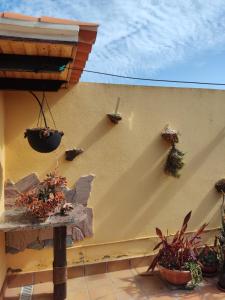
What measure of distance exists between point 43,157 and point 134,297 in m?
2.24

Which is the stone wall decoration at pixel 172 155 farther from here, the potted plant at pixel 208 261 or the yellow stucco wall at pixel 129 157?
the potted plant at pixel 208 261

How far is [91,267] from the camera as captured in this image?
15.0ft

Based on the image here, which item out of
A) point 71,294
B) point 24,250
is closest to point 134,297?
point 71,294

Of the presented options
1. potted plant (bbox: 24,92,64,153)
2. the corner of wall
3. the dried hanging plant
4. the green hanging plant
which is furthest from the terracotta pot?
potted plant (bbox: 24,92,64,153)

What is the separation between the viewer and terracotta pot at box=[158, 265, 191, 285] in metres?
4.13

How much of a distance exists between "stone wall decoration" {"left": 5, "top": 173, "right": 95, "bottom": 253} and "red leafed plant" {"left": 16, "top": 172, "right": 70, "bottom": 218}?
24cm

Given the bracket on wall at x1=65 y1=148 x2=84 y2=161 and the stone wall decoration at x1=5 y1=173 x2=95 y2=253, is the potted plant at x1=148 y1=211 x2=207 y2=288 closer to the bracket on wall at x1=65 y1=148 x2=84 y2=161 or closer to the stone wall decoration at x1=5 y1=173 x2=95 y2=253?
the stone wall decoration at x1=5 y1=173 x2=95 y2=253

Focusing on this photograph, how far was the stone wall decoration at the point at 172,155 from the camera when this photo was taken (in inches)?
192

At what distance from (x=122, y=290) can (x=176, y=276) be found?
29.6 inches

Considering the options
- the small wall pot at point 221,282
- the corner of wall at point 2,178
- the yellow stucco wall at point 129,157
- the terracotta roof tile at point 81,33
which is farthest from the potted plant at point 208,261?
the terracotta roof tile at point 81,33

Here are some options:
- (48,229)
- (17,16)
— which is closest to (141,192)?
(48,229)

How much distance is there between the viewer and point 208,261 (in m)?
4.60

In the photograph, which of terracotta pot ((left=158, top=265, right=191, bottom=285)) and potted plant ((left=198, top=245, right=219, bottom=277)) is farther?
potted plant ((left=198, top=245, right=219, bottom=277))

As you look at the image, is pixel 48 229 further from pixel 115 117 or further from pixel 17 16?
pixel 17 16
